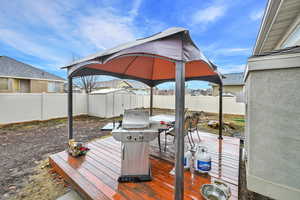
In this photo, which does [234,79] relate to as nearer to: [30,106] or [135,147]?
[135,147]

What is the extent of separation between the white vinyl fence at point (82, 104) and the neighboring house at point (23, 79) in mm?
6010

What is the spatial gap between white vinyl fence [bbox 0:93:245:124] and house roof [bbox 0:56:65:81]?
20.2 feet

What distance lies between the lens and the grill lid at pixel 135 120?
6.53 ft

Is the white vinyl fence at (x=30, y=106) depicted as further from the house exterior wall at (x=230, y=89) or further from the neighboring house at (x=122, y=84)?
the house exterior wall at (x=230, y=89)

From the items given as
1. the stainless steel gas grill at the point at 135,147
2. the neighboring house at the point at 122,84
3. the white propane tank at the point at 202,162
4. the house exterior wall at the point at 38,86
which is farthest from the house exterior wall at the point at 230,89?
the house exterior wall at the point at 38,86

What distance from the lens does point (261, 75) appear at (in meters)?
1.34

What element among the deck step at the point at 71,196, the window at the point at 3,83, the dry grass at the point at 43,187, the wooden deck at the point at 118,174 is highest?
the window at the point at 3,83

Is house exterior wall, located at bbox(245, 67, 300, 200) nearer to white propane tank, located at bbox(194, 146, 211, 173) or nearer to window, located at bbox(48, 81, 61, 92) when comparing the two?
white propane tank, located at bbox(194, 146, 211, 173)

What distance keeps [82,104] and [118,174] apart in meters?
7.88

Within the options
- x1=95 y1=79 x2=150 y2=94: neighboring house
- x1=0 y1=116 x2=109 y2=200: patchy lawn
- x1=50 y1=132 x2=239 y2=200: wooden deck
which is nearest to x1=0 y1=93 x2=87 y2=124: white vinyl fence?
x1=0 y1=116 x2=109 y2=200: patchy lawn

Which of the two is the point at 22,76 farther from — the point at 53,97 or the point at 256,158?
the point at 256,158

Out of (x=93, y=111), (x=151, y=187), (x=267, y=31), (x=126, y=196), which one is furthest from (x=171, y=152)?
(x=93, y=111)

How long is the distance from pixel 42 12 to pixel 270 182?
8.92m

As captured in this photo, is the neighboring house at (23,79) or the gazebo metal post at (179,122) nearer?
the gazebo metal post at (179,122)
